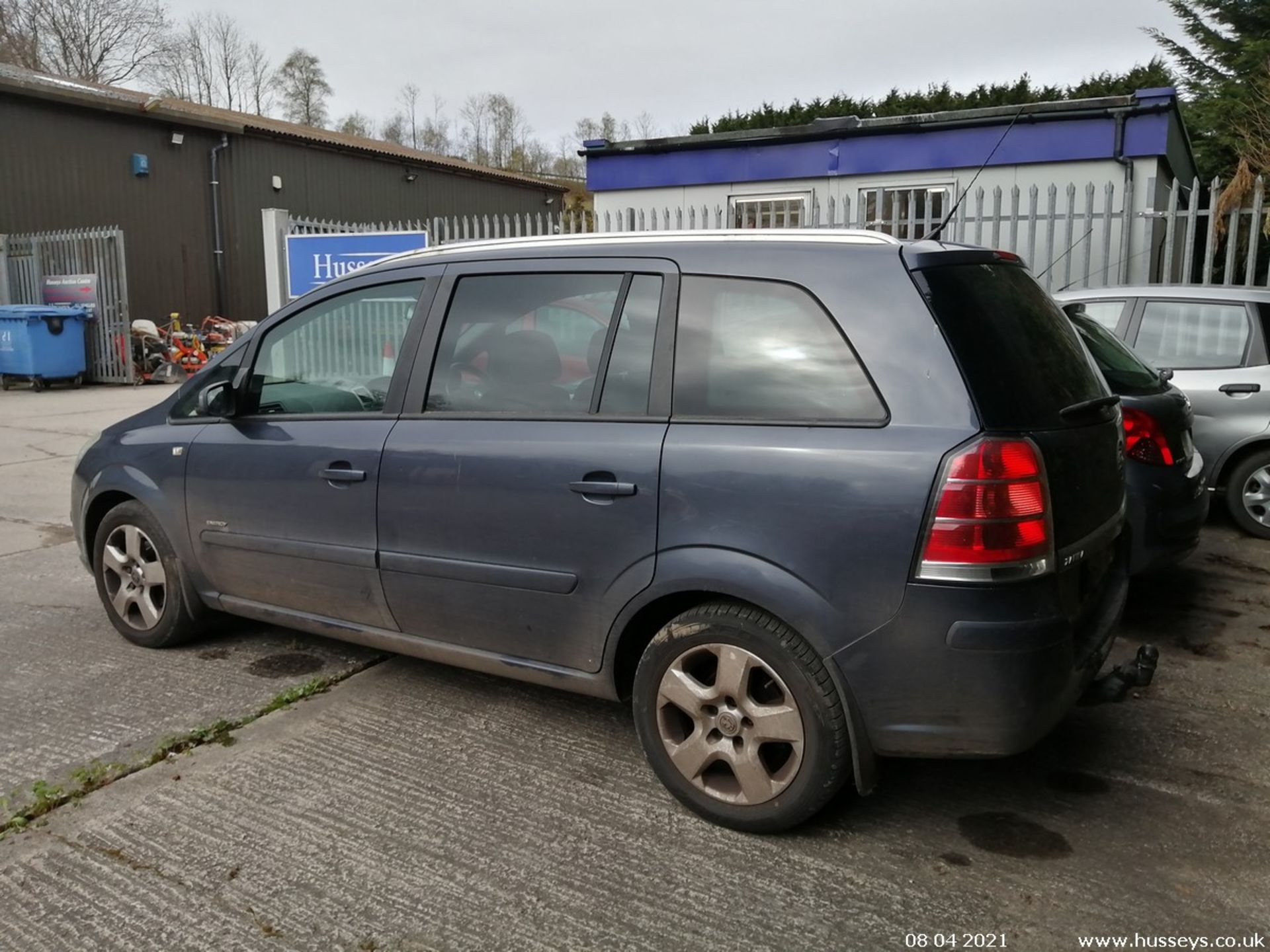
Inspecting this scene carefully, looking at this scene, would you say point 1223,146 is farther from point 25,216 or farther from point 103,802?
point 25,216

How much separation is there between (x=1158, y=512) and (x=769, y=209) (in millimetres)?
10030

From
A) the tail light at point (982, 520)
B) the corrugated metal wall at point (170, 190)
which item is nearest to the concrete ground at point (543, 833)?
the tail light at point (982, 520)

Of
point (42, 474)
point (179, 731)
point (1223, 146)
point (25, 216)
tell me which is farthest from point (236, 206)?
point (179, 731)

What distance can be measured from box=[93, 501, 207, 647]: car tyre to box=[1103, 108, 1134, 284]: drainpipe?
27.4 feet

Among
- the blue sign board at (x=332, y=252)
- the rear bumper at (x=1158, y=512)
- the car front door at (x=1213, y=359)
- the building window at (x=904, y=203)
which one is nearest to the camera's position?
the rear bumper at (x=1158, y=512)

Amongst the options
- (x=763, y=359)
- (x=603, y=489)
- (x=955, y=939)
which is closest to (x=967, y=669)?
(x=955, y=939)

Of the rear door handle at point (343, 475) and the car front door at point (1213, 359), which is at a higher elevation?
the car front door at point (1213, 359)

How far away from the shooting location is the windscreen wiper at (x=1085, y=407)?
2855mm

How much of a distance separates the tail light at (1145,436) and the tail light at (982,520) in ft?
8.00

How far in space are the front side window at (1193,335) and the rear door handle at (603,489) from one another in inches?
189

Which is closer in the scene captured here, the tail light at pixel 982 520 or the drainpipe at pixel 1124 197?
the tail light at pixel 982 520

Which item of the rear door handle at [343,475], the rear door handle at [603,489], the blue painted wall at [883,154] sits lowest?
the rear door handle at [343,475]

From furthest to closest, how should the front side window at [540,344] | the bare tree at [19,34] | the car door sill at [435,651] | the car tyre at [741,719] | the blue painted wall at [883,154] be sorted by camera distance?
the bare tree at [19,34]
the blue painted wall at [883,154]
the car door sill at [435,651]
the front side window at [540,344]
the car tyre at [741,719]

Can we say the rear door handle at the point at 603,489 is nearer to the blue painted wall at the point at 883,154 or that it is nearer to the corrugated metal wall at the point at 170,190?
the blue painted wall at the point at 883,154
